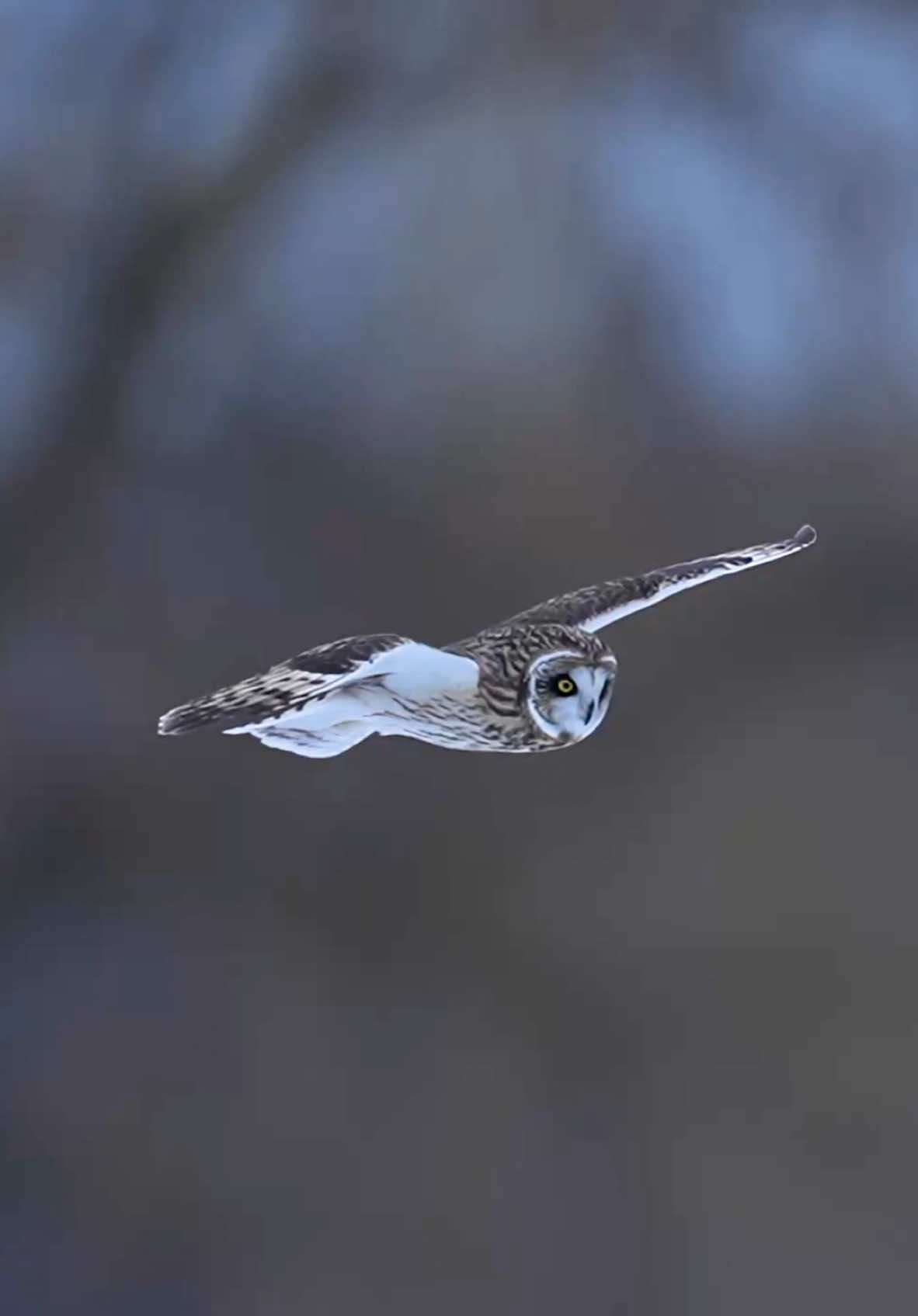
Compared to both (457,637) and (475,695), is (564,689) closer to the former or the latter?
(475,695)

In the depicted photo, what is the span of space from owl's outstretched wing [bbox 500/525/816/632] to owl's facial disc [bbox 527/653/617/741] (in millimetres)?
79

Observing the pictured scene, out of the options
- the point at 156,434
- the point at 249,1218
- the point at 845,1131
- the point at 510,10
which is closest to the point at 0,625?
the point at 156,434

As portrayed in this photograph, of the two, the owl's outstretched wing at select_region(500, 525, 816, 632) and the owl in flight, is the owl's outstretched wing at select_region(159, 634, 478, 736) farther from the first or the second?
the owl's outstretched wing at select_region(500, 525, 816, 632)

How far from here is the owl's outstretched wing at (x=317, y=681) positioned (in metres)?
0.51

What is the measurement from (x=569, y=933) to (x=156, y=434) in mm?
897

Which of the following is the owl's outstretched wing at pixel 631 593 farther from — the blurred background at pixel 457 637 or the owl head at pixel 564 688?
the blurred background at pixel 457 637

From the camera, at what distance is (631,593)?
2.50ft

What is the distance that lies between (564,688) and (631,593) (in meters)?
0.14

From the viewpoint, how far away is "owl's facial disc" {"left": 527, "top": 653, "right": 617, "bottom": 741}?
63 centimetres

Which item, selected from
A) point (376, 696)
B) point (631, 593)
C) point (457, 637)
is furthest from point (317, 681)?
point (457, 637)

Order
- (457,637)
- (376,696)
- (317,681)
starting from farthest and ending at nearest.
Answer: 1. (457,637)
2. (376,696)
3. (317,681)

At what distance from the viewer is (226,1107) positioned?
1988 millimetres

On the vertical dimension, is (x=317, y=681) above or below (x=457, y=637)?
below

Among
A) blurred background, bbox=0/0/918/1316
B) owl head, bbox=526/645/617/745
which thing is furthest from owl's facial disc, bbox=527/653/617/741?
blurred background, bbox=0/0/918/1316
